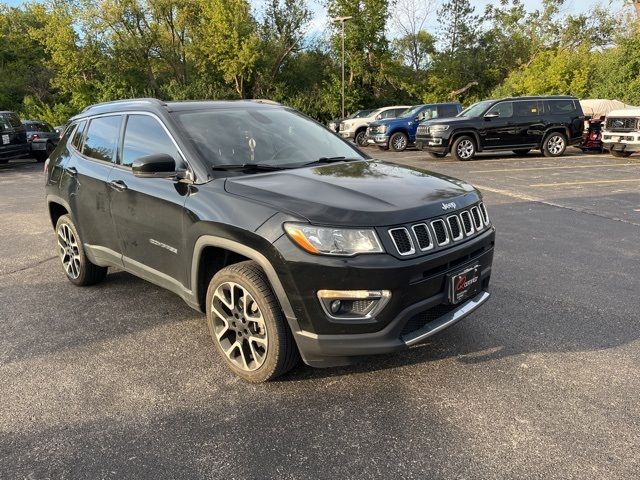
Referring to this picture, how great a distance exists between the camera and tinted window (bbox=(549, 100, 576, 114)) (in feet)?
52.1

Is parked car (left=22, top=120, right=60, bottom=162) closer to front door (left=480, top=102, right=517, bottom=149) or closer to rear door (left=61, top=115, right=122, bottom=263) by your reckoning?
front door (left=480, top=102, right=517, bottom=149)

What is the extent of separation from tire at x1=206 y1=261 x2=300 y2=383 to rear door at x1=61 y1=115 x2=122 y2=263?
134 centimetres

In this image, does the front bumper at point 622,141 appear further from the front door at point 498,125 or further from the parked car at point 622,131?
the front door at point 498,125

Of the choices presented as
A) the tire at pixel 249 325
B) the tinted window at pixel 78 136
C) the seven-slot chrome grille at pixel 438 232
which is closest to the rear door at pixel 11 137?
the tinted window at pixel 78 136

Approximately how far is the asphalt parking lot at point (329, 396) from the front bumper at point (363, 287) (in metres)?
0.39

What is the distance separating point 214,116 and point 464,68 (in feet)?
147

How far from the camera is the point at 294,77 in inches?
1593

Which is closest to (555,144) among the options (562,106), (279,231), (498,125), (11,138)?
(562,106)

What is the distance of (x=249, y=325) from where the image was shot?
306cm

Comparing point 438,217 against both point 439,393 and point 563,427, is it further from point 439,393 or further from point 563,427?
point 563,427

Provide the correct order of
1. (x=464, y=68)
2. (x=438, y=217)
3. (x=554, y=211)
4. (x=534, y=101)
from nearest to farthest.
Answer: (x=438, y=217), (x=554, y=211), (x=534, y=101), (x=464, y=68)

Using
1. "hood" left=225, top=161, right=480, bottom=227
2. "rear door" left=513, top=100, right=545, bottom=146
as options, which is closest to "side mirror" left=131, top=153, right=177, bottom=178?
"hood" left=225, top=161, right=480, bottom=227

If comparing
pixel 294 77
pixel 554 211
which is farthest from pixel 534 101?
pixel 294 77

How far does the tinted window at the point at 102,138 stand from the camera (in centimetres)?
415
